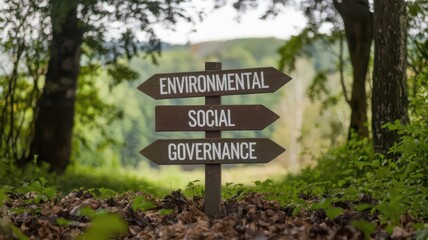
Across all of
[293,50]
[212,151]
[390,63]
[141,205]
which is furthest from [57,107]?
[141,205]

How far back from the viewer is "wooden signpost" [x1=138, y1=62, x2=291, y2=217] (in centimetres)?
731

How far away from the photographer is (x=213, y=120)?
741 centimetres

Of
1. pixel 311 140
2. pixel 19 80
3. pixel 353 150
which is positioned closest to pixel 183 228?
pixel 353 150

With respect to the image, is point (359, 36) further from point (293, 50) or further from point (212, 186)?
point (212, 186)

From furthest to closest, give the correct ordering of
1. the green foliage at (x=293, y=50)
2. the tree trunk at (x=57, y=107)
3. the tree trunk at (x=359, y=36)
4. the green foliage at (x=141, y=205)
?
the green foliage at (x=293, y=50)
the tree trunk at (x=57, y=107)
the tree trunk at (x=359, y=36)
the green foliage at (x=141, y=205)

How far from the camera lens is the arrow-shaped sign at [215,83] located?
7.34m

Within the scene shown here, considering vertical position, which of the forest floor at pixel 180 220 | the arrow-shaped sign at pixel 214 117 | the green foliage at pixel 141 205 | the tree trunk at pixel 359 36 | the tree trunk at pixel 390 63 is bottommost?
the forest floor at pixel 180 220

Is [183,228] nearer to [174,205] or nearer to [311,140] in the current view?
[174,205]

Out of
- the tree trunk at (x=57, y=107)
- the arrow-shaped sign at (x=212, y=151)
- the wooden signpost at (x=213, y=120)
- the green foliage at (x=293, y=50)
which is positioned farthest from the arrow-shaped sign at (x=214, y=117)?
the green foliage at (x=293, y=50)

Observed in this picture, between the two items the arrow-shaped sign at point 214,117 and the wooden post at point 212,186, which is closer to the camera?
the arrow-shaped sign at point 214,117

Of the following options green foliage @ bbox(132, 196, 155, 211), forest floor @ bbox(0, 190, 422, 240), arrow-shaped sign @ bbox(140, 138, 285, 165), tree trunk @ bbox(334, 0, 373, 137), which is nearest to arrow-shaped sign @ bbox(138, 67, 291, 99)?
arrow-shaped sign @ bbox(140, 138, 285, 165)

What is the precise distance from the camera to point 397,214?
6402mm

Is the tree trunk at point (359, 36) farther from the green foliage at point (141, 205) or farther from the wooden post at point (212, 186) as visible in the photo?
the green foliage at point (141, 205)

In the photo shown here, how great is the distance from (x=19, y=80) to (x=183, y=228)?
1369 cm
